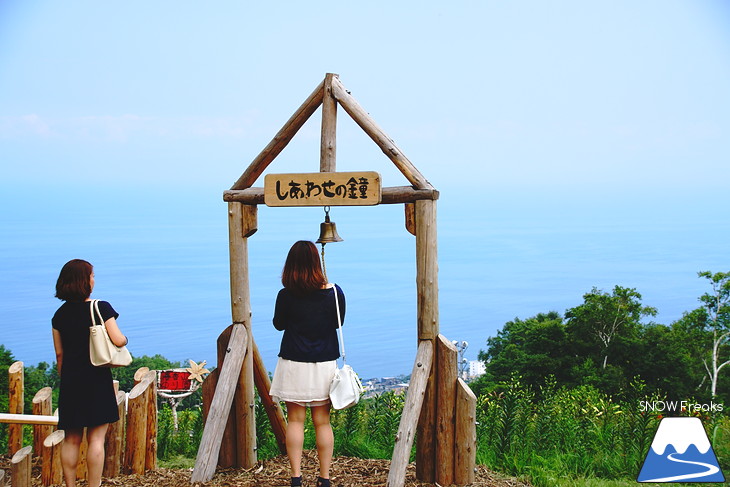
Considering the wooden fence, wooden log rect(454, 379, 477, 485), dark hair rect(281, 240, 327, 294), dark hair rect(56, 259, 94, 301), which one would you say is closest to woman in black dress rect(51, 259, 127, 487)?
dark hair rect(56, 259, 94, 301)

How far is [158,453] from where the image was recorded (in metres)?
6.61

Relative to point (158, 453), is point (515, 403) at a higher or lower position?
higher

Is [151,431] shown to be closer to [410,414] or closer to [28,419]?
[28,419]

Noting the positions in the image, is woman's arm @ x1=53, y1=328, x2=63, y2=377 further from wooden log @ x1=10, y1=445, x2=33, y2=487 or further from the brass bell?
the brass bell

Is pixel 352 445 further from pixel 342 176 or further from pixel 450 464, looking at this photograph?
pixel 342 176

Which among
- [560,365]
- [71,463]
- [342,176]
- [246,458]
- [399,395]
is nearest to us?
[71,463]

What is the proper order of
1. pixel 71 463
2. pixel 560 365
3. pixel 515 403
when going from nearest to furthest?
pixel 71 463, pixel 515 403, pixel 560 365

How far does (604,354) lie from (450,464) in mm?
9491

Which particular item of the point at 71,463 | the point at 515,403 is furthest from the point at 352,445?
the point at 71,463

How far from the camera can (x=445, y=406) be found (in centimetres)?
537

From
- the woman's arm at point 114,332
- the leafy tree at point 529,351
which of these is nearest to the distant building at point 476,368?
the leafy tree at point 529,351

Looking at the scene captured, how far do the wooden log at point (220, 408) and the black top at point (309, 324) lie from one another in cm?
80

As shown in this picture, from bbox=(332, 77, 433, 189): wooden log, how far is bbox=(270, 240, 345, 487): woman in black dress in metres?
0.89

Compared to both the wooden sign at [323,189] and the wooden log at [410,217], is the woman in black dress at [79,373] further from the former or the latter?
the wooden log at [410,217]
